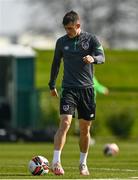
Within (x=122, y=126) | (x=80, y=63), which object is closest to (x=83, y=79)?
(x=80, y=63)

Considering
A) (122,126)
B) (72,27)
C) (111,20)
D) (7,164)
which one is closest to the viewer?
(72,27)

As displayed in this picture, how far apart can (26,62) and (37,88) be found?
4.50ft

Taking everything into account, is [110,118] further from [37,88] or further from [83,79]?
[83,79]

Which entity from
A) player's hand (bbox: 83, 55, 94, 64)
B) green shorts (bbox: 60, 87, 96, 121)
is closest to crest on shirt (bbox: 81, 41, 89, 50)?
player's hand (bbox: 83, 55, 94, 64)

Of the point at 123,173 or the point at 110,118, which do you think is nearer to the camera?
the point at 123,173

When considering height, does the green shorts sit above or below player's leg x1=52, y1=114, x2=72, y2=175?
above

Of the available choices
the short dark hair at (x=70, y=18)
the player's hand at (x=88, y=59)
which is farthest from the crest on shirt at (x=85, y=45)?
the short dark hair at (x=70, y=18)

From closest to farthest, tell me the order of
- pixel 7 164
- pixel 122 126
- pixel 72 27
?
pixel 72 27
pixel 7 164
pixel 122 126

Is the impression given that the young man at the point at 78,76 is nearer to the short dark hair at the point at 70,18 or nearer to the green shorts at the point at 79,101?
the green shorts at the point at 79,101

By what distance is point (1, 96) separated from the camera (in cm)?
4175

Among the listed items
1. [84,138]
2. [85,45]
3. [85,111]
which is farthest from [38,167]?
[85,45]

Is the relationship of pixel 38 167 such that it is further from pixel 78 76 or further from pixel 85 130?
pixel 78 76

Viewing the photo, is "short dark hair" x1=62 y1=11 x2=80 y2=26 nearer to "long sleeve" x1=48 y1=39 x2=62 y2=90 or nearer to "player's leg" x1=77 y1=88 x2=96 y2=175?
"long sleeve" x1=48 y1=39 x2=62 y2=90

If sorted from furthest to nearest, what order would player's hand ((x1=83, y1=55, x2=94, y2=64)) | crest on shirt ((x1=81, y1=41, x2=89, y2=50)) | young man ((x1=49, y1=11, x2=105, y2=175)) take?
crest on shirt ((x1=81, y1=41, x2=89, y2=50)), young man ((x1=49, y1=11, x2=105, y2=175)), player's hand ((x1=83, y1=55, x2=94, y2=64))
